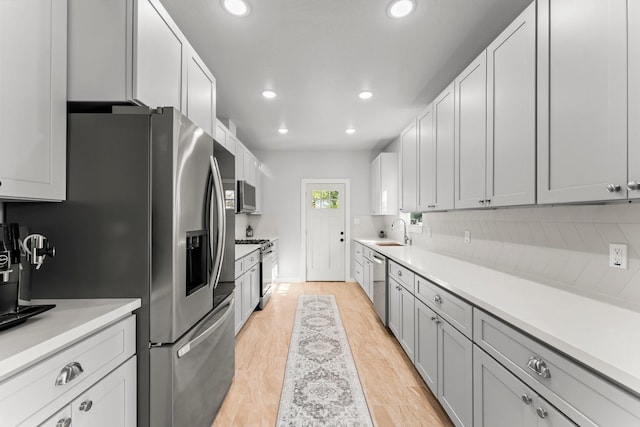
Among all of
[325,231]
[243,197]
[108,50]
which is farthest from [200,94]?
[325,231]

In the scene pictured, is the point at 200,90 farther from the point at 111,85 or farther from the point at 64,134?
the point at 64,134

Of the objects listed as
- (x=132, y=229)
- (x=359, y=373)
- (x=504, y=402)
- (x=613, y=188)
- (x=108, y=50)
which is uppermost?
(x=108, y=50)

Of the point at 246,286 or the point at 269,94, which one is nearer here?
the point at 269,94

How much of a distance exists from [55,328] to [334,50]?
2.32 m

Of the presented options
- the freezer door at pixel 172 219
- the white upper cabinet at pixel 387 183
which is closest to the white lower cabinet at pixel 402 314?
the freezer door at pixel 172 219

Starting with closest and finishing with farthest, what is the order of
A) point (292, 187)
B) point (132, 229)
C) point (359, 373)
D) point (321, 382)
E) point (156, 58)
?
point (132, 229) < point (156, 58) < point (321, 382) < point (359, 373) < point (292, 187)

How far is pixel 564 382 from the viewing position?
0.88 metres

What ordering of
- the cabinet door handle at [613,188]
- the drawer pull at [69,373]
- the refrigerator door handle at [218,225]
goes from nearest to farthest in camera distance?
the drawer pull at [69,373] → the cabinet door handle at [613,188] → the refrigerator door handle at [218,225]

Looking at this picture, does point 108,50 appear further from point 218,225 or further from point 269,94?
point 269,94

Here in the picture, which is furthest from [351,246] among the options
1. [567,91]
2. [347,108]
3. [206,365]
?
[567,91]

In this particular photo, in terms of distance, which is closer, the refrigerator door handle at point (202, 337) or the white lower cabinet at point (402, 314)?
the refrigerator door handle at point (202, 337)

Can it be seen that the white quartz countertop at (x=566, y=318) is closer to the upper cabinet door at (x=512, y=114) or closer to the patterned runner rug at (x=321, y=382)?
the upper cabinet door at (x=512, y=114)

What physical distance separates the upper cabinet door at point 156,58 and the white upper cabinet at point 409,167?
2278 millimetres

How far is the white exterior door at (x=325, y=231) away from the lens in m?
5.64
